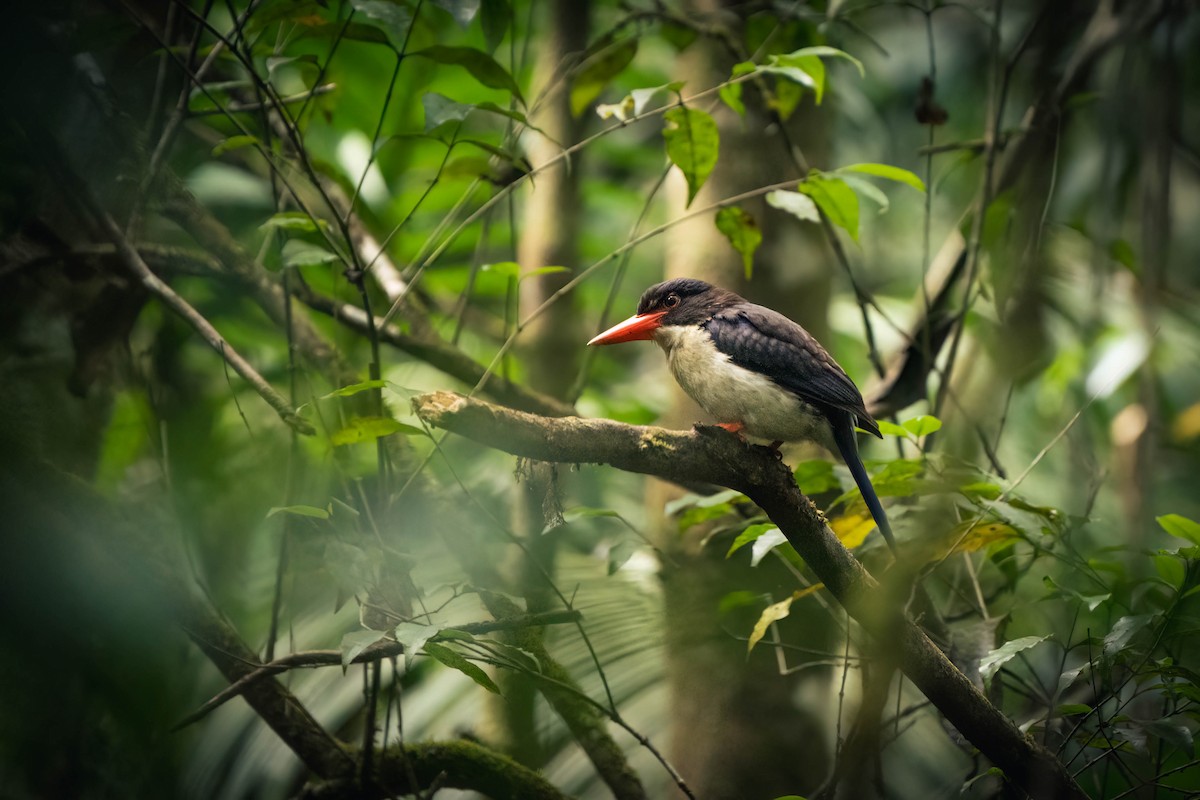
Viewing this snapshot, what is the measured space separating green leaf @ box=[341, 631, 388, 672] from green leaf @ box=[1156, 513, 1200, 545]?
4.60ft

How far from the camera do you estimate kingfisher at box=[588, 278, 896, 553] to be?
2.17m

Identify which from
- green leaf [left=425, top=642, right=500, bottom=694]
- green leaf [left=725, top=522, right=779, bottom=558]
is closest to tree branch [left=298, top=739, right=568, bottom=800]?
green leaf [left=425, top=642, right=500, bottom=694]

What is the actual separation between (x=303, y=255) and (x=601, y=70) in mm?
1076

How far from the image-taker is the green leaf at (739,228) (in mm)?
2326

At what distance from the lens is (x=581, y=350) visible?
11.6 feet

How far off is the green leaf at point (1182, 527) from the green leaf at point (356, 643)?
1.40 m

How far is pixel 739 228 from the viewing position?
234 cm

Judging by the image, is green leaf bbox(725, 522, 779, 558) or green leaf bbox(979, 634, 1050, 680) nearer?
green leaf bbox(979, 634, 1050, 680)

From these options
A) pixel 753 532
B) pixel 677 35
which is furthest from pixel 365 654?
pixel 677 35

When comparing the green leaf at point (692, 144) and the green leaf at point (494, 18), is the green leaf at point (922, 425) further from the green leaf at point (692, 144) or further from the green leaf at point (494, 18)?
the green leaf at point (494, 18)

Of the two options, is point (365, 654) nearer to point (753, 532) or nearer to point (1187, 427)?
point (753, 532)

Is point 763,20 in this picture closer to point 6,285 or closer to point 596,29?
point 596,29

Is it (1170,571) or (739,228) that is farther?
(739,228)

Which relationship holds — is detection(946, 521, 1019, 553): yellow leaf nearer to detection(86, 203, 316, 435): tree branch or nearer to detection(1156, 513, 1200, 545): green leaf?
detection(1156, 513, 1200, 545): green leaf
